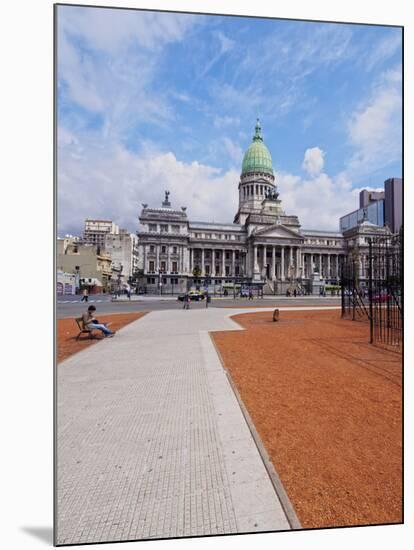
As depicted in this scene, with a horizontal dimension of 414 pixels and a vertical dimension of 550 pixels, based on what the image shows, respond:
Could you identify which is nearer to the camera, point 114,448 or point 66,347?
point 114,448

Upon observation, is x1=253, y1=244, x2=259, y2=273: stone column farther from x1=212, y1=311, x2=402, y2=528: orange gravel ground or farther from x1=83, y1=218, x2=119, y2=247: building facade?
x1=212, y1=311, x2=402, y2=528: orange gravel ground

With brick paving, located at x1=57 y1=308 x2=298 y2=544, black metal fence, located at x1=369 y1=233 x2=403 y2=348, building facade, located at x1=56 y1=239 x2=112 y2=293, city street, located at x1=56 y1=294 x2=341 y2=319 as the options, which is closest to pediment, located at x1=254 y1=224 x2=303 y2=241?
city street, located at x1=56 y1=294 x2=341 y2=319

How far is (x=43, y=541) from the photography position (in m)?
2.29

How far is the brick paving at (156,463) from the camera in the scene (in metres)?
2.29

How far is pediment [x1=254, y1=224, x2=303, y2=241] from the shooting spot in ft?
208

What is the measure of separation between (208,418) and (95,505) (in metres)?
1.78

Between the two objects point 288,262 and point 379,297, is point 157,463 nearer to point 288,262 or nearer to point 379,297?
point 379,297

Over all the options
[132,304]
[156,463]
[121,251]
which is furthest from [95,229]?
[121,251]

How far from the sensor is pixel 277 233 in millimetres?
64062

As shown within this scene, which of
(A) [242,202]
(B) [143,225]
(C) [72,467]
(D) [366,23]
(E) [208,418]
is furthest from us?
(A) [242,202]

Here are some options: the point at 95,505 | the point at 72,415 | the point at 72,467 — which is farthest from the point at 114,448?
the point at 72,415

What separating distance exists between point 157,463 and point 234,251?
66.6 metres

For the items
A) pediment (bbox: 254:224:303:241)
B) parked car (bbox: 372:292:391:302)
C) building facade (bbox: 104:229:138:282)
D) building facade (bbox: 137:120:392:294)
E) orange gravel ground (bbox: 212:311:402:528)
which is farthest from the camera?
pediment (bbox: 254:224:303:241)

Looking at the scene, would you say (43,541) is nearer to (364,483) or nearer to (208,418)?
(208,418)
